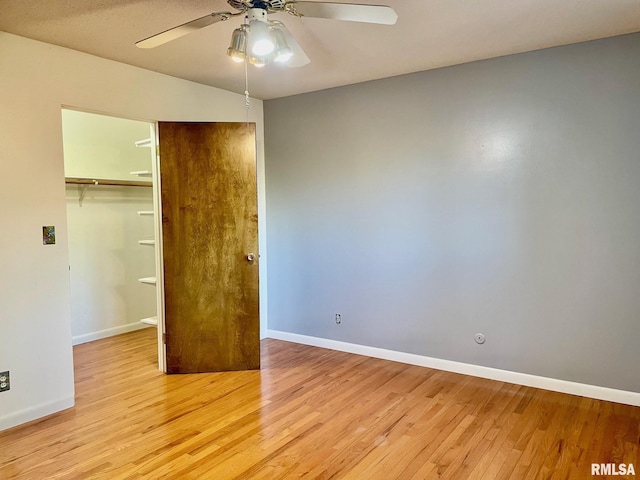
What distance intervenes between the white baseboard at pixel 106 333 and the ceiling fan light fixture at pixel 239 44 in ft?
12.1

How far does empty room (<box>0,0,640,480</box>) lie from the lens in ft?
7.98

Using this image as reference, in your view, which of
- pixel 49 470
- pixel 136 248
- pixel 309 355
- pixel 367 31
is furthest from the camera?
pixel 136 248

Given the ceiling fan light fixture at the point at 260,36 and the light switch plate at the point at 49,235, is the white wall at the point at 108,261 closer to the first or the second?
the light switch plate at the point at 49,235

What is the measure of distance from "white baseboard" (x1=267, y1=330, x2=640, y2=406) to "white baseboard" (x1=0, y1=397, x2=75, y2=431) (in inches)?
82.1

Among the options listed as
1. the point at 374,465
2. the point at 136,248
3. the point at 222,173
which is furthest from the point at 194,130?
the point at 374,465

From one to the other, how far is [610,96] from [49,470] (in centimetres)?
406

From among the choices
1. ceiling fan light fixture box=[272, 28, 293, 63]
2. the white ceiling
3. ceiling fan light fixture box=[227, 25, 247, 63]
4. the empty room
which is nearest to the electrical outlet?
the empty room

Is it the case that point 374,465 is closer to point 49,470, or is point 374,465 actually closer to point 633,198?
point 49,470

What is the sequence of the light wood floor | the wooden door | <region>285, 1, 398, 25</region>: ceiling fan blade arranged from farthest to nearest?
1. the wooden door
2. the light wood floor
3. <region>285, 1, 398, 25</region>: ceiling fan blade

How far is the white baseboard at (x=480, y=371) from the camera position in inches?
118

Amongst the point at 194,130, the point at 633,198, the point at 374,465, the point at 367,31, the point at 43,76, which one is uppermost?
the point at 367,31

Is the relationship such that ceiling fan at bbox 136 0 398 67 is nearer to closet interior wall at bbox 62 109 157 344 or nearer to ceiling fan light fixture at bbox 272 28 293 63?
ceiling fan light fixture at bbox 272 28 293 63

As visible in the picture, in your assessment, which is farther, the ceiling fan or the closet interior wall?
the closet interior wall

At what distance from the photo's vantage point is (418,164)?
366 cm
